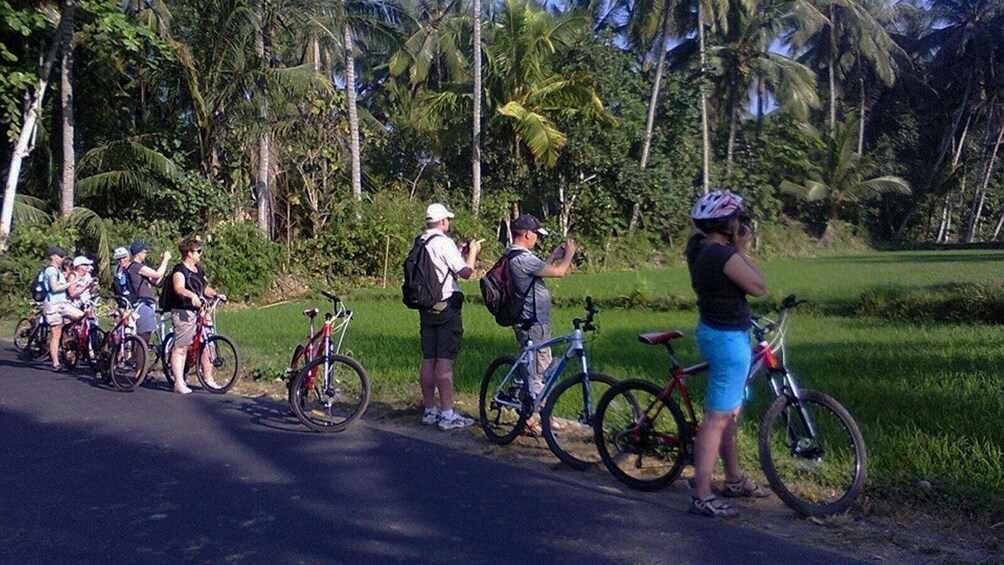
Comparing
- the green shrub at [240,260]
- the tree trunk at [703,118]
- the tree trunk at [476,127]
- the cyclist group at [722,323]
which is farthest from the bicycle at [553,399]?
the tree trunk at [703,118]

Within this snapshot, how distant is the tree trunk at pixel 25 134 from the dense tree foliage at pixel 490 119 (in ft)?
0.17

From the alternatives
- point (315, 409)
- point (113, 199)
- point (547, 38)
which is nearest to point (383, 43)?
point (547, 38)

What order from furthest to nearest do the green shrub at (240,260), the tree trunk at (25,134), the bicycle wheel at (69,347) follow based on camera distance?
the green shrub at (240,260) < the tree trunk at (25,134) < the bicycle wheel at (69,347)

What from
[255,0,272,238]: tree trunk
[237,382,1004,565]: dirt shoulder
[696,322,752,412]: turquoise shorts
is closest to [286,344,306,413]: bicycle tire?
[237,382,1004,565]: dirt shoulder

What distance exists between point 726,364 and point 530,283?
221cm

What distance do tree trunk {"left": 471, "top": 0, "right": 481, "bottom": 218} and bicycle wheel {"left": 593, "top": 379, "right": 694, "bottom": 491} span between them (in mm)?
22106

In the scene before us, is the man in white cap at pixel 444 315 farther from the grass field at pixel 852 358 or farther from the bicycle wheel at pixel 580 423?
the grass field at pixel 852 358

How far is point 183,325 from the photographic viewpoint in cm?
992

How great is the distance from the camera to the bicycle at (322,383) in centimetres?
792

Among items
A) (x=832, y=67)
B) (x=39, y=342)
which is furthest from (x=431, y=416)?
(x=832, y=67)

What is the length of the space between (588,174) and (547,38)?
18.7 ft

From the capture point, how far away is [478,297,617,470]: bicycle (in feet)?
22.0

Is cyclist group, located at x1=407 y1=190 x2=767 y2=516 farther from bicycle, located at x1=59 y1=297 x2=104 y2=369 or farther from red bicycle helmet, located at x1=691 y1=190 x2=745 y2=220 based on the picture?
bicycle, located at x1=59 y1=297 x2=104 y2=369

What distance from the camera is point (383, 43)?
88.5 ft
